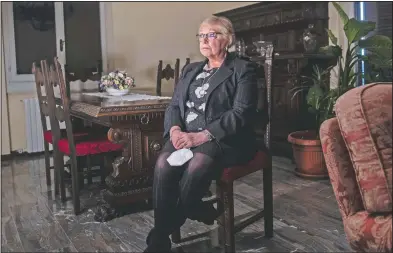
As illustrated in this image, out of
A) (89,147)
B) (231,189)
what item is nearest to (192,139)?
(231,189)

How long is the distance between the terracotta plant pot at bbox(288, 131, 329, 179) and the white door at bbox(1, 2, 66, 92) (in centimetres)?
279

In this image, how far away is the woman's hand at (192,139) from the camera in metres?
2.17

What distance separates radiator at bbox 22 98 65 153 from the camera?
478 cm

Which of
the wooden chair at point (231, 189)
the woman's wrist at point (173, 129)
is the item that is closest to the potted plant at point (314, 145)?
the wooden chair at point (231, 189)

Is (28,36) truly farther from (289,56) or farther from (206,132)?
(206,132)

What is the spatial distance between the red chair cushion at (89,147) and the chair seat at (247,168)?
101 centimetres

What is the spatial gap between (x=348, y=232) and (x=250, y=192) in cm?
171

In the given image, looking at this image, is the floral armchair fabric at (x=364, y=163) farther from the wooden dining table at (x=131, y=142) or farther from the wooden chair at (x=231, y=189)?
the wooden dining table at (x=131, y=142)

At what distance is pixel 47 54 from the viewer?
4934 mm

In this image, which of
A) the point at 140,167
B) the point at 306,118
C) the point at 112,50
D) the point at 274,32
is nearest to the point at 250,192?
the point at 140,167

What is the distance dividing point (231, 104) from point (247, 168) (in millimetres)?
327

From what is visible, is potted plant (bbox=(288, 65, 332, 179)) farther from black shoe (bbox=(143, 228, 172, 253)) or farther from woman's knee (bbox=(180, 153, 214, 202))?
black shoe (bbox=(143, 228, 172, 253))

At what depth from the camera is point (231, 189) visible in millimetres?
2146

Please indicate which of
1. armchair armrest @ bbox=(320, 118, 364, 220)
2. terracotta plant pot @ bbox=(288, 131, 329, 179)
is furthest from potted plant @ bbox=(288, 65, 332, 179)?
armchair armrest @ bbox=(320, 118, 364, 220)
